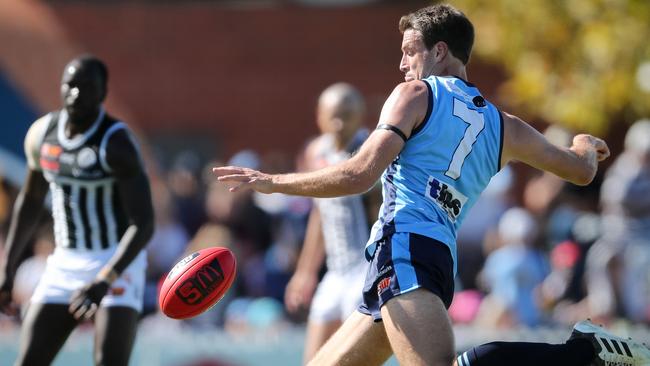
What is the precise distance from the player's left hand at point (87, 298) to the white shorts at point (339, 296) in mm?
2397

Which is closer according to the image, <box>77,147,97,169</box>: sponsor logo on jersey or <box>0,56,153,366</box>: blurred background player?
<box>0,56,153,366</box>: blurred background player

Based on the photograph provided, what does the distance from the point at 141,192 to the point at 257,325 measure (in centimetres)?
491

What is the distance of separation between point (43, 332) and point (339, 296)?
2632mm

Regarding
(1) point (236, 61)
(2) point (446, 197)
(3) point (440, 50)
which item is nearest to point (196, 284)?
(2) point (446, 197)

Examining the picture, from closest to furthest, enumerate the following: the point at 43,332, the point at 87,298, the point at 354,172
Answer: the point at 354,172, the point at 87,298, the point at 43,332

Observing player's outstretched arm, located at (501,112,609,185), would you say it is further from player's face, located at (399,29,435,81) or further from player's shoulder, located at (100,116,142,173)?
player's shoulder, located at (100,116,142,173)

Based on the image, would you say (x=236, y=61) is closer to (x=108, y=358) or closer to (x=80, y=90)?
(x=80, y=90)

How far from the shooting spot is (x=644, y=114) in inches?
664

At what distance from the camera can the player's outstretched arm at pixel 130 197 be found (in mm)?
7785

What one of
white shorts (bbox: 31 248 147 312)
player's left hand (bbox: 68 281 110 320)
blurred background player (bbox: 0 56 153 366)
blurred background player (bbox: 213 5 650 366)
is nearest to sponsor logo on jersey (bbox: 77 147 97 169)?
blurred background player (bbox: 0 56 153 366)

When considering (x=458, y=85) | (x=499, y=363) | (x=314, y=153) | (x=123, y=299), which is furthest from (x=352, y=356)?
(x=314, y=153)

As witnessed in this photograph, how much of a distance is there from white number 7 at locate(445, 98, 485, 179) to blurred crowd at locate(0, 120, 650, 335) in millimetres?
6384

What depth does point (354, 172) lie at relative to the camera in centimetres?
577

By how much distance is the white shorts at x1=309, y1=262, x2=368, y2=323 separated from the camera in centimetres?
960
